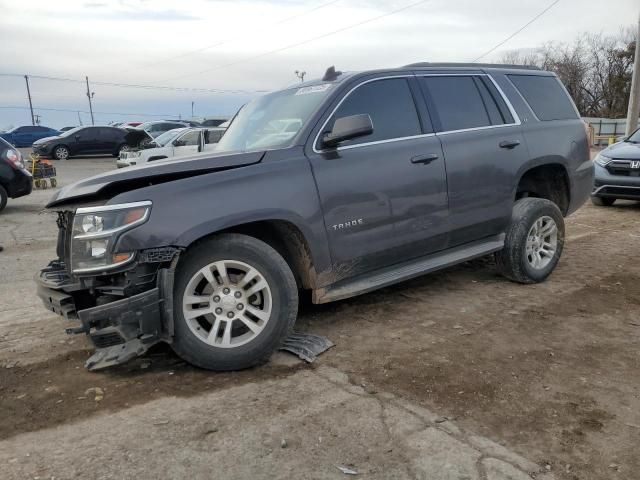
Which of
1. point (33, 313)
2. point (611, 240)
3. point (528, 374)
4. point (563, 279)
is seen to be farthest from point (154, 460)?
point (611, 240)

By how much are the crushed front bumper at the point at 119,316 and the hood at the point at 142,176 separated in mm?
545

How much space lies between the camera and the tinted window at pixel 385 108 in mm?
4376

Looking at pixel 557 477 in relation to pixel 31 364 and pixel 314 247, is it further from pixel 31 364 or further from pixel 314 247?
pixel 31 364

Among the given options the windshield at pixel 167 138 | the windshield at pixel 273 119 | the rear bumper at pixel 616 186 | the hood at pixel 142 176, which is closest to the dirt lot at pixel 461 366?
the hood at pixel 142 176

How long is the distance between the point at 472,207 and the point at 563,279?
1576 millimetres

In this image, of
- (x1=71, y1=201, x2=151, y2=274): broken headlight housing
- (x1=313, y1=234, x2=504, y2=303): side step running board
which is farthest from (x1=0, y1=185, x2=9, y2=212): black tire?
(x1=313, y1=234, x2=504, y2=303): side step running board

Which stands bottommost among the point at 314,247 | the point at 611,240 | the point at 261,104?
the point at 611,240

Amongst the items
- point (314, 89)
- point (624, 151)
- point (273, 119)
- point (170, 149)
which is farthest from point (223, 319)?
point (170, 149)

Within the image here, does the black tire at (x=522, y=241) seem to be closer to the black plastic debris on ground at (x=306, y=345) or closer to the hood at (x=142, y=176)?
the black plastic debris on ground at (x=306, y=345)

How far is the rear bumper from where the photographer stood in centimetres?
979

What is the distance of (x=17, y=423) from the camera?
309 cm

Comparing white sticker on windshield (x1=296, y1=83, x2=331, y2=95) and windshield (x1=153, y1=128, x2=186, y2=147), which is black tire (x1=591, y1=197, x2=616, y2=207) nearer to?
white sticker on windshield (x1=296, y1=83, x2=331, y2=95)

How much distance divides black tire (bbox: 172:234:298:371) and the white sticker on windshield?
4.74ft

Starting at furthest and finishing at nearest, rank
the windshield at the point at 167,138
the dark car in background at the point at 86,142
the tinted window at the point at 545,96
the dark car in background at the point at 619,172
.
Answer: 1. the dark car in background at the point at 86,142
2. the windshield at the point at 167,138
3. the dark car in background at the point at 619,172
4. the tinted window at the point at 545,96
